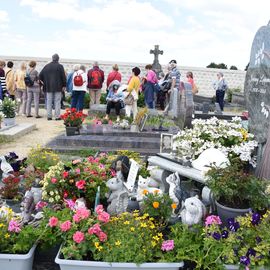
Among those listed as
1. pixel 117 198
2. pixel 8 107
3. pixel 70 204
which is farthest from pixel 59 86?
pixel 70 204

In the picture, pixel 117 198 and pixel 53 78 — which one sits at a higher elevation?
pixel 53 78

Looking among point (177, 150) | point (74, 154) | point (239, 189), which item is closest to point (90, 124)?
point (74, 154)

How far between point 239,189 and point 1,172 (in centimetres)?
343

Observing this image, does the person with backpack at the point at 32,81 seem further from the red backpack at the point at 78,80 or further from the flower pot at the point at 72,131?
the flower pot at the point at 72,131

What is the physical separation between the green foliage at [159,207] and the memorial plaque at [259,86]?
155cm

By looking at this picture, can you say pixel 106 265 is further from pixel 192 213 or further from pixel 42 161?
pixel 42 161

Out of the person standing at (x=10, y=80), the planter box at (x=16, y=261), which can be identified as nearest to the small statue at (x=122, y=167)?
the planter box at (x=16, y=261)

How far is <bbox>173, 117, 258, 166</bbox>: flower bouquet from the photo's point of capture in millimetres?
4273

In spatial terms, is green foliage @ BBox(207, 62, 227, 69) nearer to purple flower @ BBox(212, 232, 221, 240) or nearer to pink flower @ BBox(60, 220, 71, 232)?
purple flower @ BBox(212, 232, 221, 240)

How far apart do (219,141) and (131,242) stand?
2082 millimetres

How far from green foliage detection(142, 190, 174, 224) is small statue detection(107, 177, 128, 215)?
1.26 ft

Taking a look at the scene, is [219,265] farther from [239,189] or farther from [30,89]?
[30,89]

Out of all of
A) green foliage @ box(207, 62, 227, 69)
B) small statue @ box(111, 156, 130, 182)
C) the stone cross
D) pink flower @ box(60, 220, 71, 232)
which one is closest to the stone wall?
the stone cross

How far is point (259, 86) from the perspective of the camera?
438 centimetres
